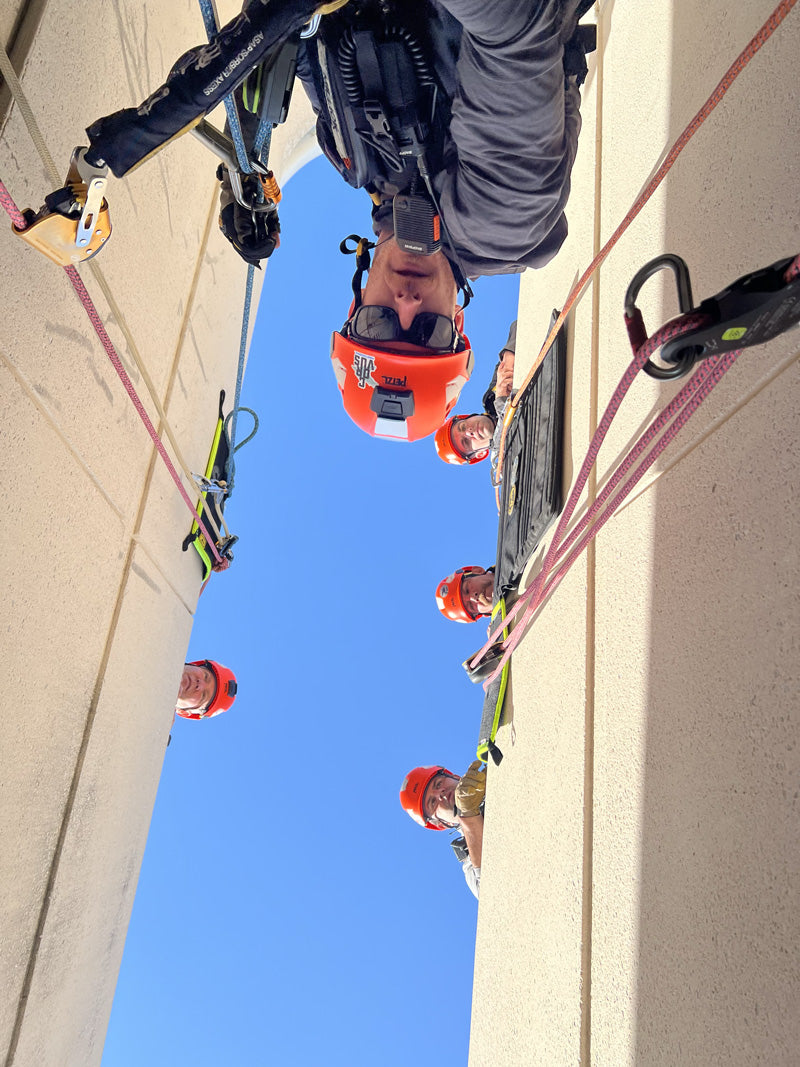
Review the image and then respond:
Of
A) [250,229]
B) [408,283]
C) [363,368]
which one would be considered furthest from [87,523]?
[408,283]

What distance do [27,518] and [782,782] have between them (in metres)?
1.20

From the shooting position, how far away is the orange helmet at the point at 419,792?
355 centimetres

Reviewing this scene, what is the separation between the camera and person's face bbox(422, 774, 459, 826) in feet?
11.3

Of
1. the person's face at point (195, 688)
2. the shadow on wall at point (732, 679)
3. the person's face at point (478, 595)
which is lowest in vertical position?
the shadow on wall at point (732, 679)

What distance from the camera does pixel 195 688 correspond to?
3508 millimetres

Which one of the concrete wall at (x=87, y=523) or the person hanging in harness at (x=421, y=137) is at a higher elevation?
the person hanging in harness at (x=421, y=137)

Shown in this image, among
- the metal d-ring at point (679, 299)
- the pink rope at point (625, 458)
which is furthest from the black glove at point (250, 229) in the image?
the metal d-ring at point (679, 299)

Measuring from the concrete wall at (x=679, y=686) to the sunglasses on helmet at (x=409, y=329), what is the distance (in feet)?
1.16

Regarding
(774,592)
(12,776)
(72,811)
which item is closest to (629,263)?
(774,592)

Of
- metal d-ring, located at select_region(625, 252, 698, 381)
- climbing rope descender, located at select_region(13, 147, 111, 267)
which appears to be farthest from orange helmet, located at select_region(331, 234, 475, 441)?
metal d-ring, located at select_region(625, 252, 698, 381)

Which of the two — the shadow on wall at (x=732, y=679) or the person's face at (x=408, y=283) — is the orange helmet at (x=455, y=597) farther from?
the shadow on wall at (x=732, y=679)

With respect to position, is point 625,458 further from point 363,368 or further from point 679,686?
point 363,368

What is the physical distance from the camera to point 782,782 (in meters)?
0.77

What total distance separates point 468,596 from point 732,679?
2969 millimetres
